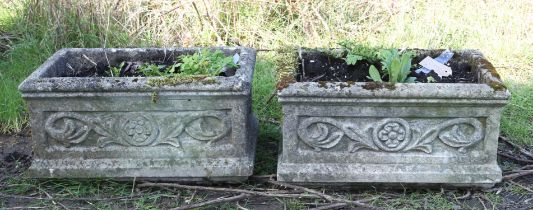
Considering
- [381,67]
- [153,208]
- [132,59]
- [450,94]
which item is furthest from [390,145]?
[132,59]

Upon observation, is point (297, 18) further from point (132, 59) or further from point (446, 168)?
point (446, 168)

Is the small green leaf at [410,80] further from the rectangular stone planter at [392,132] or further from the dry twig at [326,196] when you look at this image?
the dry twig at [326,196]

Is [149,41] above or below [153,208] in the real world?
above

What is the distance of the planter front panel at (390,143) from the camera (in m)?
2.88

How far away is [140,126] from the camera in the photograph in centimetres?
299

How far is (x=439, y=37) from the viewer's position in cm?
514

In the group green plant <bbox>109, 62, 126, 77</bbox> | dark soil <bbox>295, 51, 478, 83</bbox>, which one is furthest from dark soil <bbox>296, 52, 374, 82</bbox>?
green plant <bbox>109, 62, 126, 77</bbox>

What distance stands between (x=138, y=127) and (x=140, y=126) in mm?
12

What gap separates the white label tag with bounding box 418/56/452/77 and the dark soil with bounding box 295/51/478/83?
23 mm

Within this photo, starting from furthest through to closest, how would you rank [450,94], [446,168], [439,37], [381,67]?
[439,37] < [381,67] < [446,168] < [450,94]

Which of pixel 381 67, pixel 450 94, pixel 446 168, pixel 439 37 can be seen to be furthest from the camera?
pixel 439 37

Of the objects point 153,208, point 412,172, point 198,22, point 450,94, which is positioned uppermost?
point 198,22

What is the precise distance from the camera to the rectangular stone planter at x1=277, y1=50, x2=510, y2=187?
2.81m

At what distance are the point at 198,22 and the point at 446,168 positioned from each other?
9.52 feet
